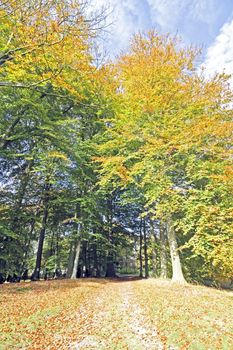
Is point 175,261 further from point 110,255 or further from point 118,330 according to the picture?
point 110,255

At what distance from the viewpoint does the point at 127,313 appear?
653 centimetres

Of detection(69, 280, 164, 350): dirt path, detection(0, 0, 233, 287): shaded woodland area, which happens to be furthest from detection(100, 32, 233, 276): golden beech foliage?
detection(69, 280, 164, 350): dirt path

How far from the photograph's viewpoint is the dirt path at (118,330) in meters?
4.55

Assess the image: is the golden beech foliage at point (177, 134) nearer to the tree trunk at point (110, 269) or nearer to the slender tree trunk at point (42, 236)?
the slender tree trunk at point (42, 236)

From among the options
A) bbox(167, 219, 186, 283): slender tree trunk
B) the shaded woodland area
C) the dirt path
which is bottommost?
the dirt path

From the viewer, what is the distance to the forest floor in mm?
4590

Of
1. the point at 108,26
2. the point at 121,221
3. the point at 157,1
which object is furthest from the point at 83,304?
the point at 121,221

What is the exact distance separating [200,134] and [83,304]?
29.9 ft

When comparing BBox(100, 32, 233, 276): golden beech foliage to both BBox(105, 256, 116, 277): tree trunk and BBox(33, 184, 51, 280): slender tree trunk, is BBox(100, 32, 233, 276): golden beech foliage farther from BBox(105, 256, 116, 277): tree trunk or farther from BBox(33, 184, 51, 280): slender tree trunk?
BBox(105, 256, 116, 277): tree trunk

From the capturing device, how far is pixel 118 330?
528 cm

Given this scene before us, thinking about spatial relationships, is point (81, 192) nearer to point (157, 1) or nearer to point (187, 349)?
point (157, 1)

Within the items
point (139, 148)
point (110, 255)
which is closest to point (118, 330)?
point (139, 148)

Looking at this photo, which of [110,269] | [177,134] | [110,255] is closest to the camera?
[177,134]

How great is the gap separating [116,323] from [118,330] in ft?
1.48
